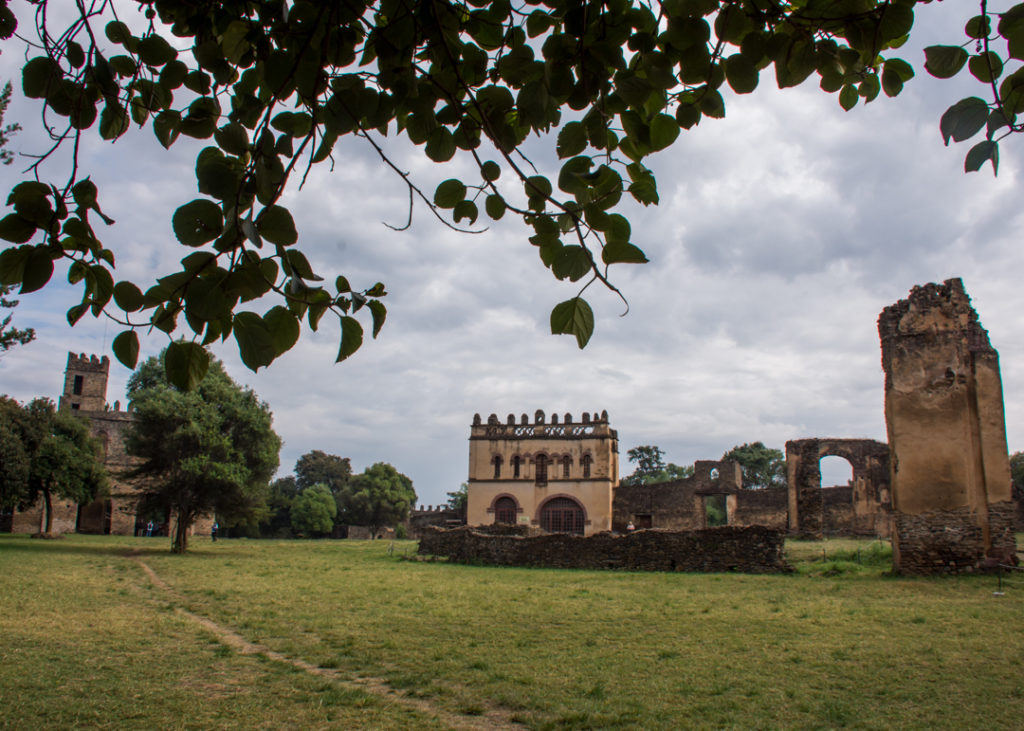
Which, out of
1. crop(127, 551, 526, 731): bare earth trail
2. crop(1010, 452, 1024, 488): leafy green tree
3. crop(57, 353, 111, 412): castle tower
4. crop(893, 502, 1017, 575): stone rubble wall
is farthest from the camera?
crop(57, 353, 111, 412): castle tower

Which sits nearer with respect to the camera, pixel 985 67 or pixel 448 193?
pixel 985 67

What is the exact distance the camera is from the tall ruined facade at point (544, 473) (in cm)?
3172

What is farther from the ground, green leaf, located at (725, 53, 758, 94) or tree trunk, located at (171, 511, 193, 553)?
green leaf, located at (725, 53, 758, 94)

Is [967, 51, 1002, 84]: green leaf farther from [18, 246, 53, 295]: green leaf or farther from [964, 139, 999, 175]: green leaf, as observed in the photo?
[18, 246, 53, 295]: green leaf

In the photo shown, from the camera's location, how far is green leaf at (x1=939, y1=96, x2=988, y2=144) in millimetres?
1795

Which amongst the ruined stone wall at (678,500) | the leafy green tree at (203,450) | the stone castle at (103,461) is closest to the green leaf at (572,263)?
the leafy green tree at (203,450)

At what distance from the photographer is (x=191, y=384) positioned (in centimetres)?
187

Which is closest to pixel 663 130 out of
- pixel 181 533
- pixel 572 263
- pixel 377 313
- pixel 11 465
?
pixel 572 263

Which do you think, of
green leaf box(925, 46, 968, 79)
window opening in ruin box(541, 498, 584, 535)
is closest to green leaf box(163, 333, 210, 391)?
green leaf box(925, 46, 968, 79)

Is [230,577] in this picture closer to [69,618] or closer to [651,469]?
[69,618]

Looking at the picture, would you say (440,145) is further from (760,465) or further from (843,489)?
(760,465)

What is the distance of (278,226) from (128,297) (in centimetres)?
52

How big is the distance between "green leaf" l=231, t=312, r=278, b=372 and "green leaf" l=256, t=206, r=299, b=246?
0.68 ft

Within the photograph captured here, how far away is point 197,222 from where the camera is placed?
5.37ft
